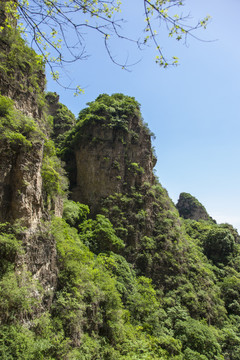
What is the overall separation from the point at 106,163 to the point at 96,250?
370 inches

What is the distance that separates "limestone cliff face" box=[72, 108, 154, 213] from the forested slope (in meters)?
0.11

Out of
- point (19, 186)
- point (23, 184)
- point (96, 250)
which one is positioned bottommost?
point (96, 250)

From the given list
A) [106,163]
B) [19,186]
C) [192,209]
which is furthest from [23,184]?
[192,209]

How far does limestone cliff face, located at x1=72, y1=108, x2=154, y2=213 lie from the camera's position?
22.5 m

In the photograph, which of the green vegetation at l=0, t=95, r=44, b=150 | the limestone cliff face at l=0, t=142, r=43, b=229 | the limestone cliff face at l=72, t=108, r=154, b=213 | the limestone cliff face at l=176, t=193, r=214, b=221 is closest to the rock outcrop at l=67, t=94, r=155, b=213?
the limestone cliff face at l=72, t=108, r=154, b=213

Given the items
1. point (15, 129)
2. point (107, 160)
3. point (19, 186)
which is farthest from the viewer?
A: point (107, 160)

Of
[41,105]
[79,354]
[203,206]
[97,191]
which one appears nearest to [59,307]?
[79,354]

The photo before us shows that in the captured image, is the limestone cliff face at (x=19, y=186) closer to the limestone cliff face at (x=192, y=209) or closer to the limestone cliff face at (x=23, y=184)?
the limestone cliff face at (x=23, y=184)

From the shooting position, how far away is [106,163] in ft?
76.0

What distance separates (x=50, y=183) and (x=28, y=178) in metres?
2.15

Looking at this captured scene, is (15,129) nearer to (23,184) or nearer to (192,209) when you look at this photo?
(23,184)

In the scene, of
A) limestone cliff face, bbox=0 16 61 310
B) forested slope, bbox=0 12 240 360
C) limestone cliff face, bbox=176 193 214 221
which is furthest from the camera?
limestone cliff face, bbox=176 193 214 221

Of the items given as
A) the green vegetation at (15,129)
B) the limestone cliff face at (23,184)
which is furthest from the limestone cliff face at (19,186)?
the green vegetation at (15,129)

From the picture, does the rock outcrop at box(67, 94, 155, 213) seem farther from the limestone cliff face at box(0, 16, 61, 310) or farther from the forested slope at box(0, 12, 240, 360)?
the limestone cliff face at box(0, 16, 61, 310)
